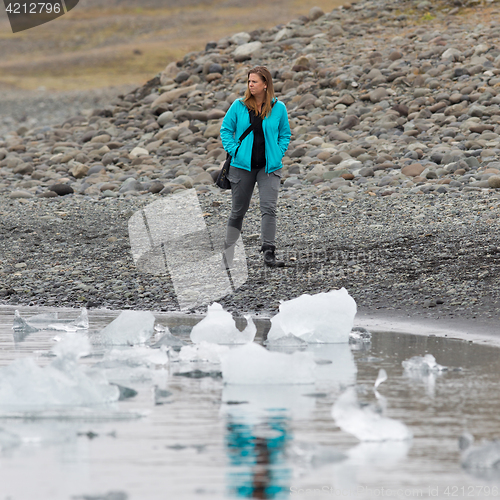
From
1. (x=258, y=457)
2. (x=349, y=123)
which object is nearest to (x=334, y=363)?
(x=258, y=457)

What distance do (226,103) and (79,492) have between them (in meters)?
19.3

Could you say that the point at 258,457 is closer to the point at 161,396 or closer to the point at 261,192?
the point at 161,396

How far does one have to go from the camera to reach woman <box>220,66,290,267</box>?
861 cm

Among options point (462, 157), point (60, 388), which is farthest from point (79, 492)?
A: point (462, 157)

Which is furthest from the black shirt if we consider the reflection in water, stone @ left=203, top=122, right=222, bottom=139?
stone @ left=203, top=122, right=222, bottom=139

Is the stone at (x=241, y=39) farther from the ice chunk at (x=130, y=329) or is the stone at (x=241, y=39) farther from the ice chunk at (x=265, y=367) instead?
the ice chunk at (x=265, y=367)

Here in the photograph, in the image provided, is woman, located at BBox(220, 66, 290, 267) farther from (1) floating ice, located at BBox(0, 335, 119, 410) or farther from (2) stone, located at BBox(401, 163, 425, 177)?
(2) stone, located at BBox(401, 163, 425, 177)

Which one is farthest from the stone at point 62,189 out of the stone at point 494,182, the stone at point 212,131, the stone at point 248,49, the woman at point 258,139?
the stone at point 248,49

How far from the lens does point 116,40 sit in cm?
7244

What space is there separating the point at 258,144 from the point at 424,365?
13.3 feet

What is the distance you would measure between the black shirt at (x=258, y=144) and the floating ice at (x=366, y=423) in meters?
5.05

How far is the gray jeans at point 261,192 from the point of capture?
8875 mm

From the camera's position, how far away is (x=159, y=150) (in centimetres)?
2005

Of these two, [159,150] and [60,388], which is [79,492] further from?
[159,150]
